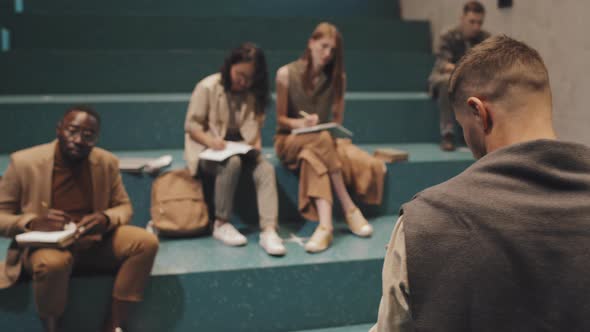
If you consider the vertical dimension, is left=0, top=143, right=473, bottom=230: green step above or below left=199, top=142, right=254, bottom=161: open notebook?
below

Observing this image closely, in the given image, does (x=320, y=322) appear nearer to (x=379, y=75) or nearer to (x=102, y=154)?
(x=102, y=154)

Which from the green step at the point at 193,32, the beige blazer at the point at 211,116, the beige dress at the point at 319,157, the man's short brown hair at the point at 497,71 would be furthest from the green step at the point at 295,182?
the man's short brown hair at the point at 497,71

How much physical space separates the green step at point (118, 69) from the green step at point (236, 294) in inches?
58.7

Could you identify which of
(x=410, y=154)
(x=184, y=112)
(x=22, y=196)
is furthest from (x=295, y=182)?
(x=22, y=196)

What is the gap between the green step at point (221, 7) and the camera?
468 centimetres

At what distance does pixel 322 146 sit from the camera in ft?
9.85

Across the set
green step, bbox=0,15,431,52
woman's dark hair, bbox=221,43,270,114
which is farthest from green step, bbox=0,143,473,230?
green step, bbox=0,15,431,52

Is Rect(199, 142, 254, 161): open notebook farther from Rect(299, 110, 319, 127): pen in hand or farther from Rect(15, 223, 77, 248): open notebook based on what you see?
Rect(15, 223, 77, 248): open notebook

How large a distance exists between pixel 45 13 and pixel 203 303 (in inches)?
108

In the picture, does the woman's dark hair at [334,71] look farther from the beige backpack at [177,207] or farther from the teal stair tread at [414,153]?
the beige backpack at [177,207]

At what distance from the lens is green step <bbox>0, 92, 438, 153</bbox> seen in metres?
3.45

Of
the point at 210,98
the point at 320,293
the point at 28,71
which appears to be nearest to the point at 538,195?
the point at 320,293

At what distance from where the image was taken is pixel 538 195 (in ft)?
2.55

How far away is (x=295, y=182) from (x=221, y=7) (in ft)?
8.01
